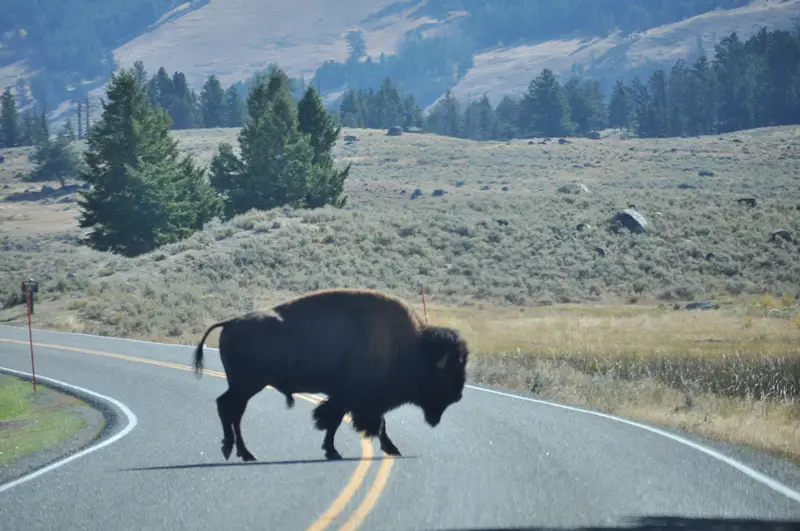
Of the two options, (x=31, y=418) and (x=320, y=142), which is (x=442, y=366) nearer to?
Result: (x=31, y=418)

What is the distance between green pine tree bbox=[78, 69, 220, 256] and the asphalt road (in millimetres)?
38370

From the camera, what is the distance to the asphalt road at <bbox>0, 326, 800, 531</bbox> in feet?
25.8

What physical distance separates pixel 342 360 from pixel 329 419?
0.60 metres

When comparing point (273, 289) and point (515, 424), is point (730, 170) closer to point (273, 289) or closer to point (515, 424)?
point (273, 289)

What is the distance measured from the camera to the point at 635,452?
10.9 m

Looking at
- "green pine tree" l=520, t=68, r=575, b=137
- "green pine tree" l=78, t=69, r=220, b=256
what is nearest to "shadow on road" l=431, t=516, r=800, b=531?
"green pine tree" l=78, t=69, r=220, b=256

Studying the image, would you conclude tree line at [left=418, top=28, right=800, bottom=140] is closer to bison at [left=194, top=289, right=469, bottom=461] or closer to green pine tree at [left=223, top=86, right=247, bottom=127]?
green pine tree at [left=223, top=86, right=247, bottom=127]

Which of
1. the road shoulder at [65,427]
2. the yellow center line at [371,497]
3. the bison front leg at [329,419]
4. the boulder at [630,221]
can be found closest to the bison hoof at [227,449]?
the bison front leg at [329,419]

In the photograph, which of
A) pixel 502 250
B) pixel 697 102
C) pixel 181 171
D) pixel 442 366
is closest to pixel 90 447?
pixel 442 366

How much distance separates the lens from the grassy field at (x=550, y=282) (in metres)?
18.9

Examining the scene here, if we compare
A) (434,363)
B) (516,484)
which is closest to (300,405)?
(434,363)

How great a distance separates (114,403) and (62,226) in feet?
256

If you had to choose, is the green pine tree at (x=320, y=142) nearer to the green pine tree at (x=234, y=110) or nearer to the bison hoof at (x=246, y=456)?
the bison hoof at (x=246, y=456)

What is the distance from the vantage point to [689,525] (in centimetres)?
758
